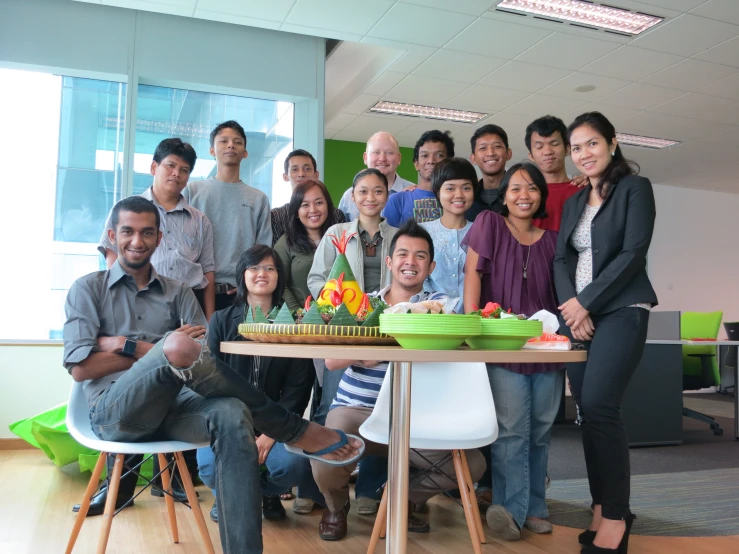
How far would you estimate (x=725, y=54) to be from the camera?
530cm

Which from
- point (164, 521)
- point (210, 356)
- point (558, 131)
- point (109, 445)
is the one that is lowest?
point (164, 521)

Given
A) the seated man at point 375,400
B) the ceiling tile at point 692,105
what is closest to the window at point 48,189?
the seated man at point 375,400

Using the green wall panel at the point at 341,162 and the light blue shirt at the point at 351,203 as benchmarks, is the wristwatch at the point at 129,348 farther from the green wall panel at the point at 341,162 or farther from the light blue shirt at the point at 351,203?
the green wall panel at the point at 341,162

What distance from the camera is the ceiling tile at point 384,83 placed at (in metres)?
6.01

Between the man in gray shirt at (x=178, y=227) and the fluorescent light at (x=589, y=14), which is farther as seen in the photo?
the fluorescent light at (x=589, y=14)

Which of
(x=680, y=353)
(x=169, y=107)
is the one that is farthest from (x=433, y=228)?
(x=169, y=107)

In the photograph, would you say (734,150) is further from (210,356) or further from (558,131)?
(210,356)

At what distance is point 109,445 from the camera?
1816mm

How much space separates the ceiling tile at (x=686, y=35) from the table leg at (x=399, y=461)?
14.3 feet

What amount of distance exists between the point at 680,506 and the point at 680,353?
1849 mm

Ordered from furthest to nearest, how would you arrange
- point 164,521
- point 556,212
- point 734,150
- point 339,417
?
point 734,150 < point 556,212 < point 164,521 < point 339,417

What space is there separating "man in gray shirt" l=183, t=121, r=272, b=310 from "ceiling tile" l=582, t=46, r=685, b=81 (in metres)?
3.48

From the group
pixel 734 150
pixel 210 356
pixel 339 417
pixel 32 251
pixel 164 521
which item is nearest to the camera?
pixel 210 356

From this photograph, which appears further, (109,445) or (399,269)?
(399,269)
